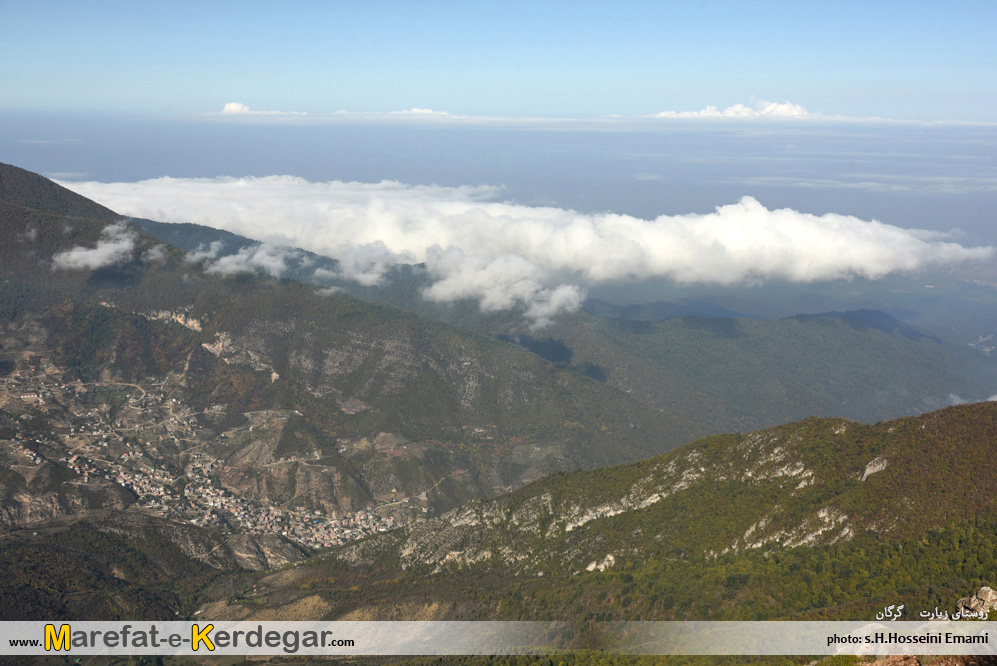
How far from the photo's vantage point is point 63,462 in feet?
634

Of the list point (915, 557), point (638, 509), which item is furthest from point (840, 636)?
point (638, 509)

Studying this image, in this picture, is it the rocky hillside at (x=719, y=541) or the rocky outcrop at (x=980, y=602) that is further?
the rocky hillside at (x=719, y=541)

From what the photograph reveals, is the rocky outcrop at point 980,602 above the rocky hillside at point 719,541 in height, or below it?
above

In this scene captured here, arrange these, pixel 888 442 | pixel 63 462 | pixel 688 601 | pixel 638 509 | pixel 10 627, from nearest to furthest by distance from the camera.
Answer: pixel 688 601
pixel 888 442
pixel 10 627
pixel 638 509
pixel 63 462

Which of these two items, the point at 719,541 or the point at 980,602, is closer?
the point at 980,602

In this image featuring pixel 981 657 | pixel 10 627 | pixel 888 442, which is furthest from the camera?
pixel 10 627

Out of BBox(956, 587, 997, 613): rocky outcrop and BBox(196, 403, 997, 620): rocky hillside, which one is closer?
BBox(956, 587, 997, 613): rocky outcrop

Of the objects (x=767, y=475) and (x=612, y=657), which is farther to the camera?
(x=767, y=475)

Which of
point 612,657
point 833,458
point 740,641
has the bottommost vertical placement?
point 612,657

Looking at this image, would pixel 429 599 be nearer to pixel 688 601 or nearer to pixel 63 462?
pixel 688 601

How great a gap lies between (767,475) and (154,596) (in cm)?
13079

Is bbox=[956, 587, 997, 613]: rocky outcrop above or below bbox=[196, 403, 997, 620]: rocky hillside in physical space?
above

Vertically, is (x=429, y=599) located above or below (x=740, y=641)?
below

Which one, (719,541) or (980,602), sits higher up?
(980,602)
